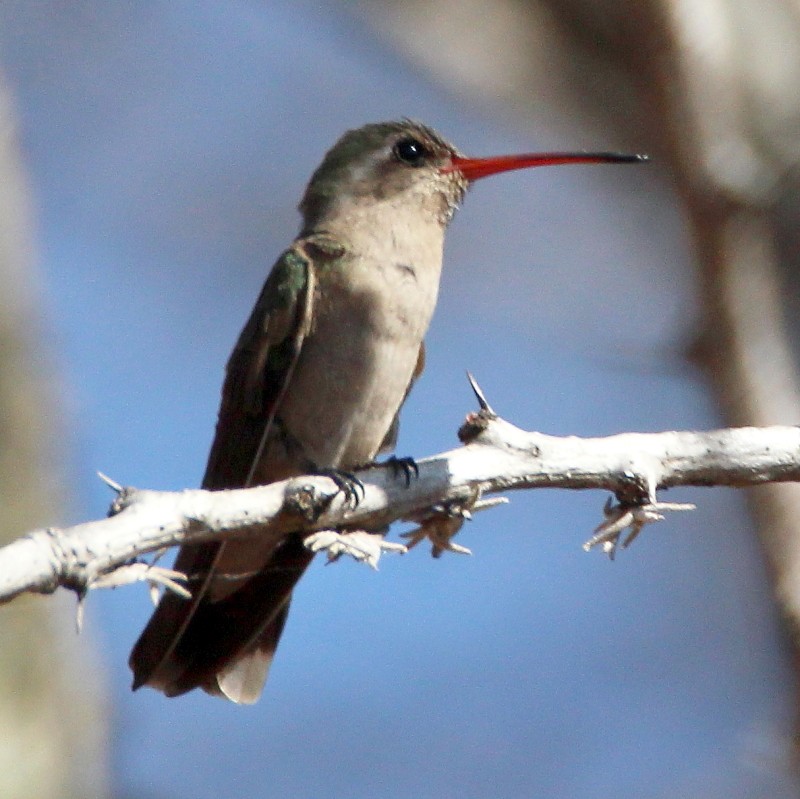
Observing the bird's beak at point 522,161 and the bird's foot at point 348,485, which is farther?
the bird's beak at point 522,161

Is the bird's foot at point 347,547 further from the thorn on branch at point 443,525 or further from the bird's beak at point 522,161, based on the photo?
the bird's beak at point 522,161

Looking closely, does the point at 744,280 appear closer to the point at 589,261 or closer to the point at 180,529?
the point at 180,529

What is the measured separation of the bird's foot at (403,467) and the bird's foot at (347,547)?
0.26 meters

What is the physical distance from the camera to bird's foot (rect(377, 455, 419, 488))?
3.76 metres

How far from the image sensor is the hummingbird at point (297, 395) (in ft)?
15.3

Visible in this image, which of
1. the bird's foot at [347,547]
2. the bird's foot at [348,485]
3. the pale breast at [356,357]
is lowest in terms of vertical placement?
the bird's foot at [347,547]

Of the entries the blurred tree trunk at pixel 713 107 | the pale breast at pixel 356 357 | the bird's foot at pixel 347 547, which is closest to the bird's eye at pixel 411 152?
the pale breast at pixel 356 357

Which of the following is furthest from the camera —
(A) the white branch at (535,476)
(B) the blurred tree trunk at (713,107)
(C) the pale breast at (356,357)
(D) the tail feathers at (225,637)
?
(B) the blurred tree trunk at (713,107)

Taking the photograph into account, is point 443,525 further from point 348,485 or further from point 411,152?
point 411,152

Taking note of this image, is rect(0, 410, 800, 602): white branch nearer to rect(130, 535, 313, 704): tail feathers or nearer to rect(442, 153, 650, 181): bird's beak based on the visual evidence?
rect(130, 535, 313, 704): tail feathers

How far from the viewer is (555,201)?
10.3 meters

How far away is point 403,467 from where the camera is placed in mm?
4164

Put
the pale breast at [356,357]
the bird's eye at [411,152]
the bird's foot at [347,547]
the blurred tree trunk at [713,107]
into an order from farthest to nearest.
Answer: the bird's eye at [411,152] < the blurred tree trunk at [713,107] < the pale breast at [356,357] < the bird's foot at [347,547]

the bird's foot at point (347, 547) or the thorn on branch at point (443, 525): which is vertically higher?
the thorn on branch at point (443, 525)
